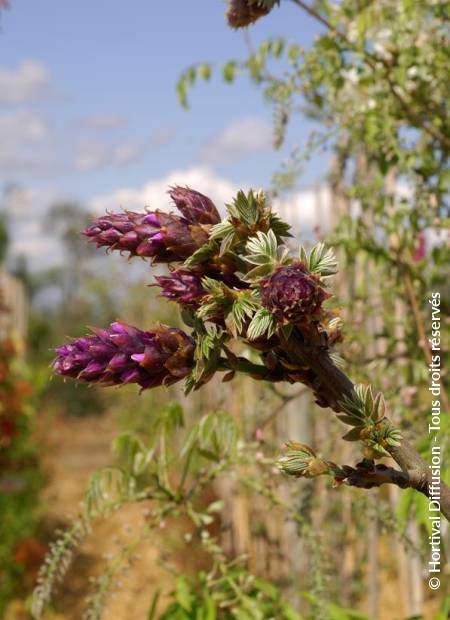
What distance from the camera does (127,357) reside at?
629mm

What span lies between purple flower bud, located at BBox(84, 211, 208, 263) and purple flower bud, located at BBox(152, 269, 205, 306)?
0.06 feet

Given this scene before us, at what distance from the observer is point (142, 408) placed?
8547 millimetres

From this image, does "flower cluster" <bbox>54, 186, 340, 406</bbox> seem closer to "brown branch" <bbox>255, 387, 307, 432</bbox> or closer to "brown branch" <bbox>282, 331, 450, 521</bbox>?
"brown branch" <bbox>282, 331, 450, 521</bbox>

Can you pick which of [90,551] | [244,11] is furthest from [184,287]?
[90,551]

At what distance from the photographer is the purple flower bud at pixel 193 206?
2.17 ft

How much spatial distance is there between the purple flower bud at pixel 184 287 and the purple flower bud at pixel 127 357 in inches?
1.1

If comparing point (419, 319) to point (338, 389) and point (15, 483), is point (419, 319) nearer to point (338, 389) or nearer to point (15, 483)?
point (338, 389)

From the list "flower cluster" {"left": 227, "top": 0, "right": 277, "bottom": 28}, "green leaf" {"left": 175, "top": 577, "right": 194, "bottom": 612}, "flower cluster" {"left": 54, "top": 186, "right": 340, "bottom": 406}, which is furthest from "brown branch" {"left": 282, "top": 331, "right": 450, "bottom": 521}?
"green leaf" {"left": 175, "top": 577, "right": 194, "bottom": 612}

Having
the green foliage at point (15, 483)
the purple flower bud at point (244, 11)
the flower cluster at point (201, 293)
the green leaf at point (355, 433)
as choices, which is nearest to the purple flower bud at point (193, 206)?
the flower cluster at point (201, 293)

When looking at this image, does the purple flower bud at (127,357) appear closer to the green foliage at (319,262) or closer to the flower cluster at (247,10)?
the green foliage at (319,262)

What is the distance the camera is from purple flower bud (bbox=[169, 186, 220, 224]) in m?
0.66

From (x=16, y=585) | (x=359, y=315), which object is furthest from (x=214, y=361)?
(x=16, y=585)

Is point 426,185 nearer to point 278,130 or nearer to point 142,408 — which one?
point 278,130

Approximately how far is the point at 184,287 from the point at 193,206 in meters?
0.07
